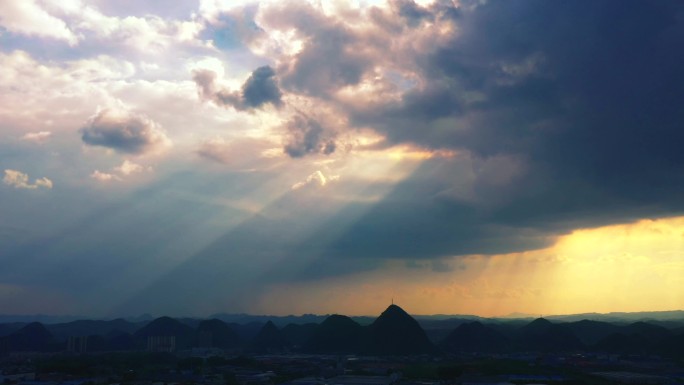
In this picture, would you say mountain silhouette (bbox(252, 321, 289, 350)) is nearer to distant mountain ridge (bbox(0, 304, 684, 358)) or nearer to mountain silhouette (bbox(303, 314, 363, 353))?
distant mountain ridge (bbox(0, 304, 684, 358))

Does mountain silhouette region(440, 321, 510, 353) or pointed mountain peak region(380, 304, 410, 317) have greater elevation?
pointed mountain peak region(380, 304, 410, 317)

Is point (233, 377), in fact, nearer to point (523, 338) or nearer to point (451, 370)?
point (451, 370)

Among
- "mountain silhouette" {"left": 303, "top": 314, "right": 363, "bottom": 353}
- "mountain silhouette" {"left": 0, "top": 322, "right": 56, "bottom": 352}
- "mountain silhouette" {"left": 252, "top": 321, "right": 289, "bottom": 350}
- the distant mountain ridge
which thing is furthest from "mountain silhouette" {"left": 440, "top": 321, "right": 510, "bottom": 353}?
"mountain silhouette" {"left": 0, "top": 322, "right": 56, "bottom": 352}

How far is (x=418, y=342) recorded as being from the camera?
15412 centimetres

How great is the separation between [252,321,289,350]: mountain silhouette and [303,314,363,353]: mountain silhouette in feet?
59.5

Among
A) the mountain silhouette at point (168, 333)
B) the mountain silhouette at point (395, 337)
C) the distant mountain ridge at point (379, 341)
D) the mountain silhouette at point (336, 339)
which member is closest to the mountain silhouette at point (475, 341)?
the distant mountain ridge at point (379, 341)

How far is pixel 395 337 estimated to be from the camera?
154625 mm

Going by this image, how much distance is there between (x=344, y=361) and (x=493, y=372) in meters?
37.9

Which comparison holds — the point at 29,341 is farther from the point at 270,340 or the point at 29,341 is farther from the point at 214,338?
the point at 270,340

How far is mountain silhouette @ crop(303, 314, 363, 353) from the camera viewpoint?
6383 inches

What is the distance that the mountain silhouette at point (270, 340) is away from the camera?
183500mm

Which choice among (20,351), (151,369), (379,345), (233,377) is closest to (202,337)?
(20,351)

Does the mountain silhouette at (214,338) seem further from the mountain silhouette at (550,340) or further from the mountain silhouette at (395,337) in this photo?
the mountain silhouette at (550,340)

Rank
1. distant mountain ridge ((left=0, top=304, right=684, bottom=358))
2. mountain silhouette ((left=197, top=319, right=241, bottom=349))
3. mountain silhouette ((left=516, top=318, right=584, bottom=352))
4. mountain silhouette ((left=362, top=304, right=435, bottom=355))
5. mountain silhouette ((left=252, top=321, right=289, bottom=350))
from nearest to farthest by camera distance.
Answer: mountain silhouette ((left=362, top=304, right=435, bottom=355)) → distant mountain ridge ((left=0, top=304, right=684, bottom=358)) → mountain silhouette ((left=516, top=318, right=584, bottom=352)) → mountain silhouette ((left=252, top=321, right=289, bottom=350)) → mountain silhouette ((left=197, top=319, right=241, bottom=349))
